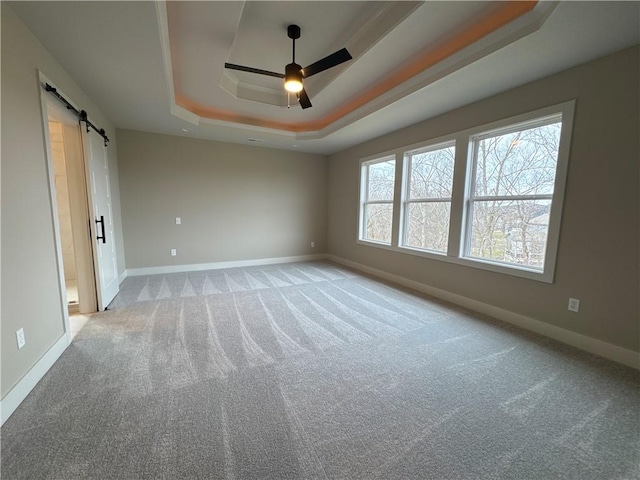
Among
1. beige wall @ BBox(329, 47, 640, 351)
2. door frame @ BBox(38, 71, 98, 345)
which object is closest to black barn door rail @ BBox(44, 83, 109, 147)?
door frame @ BBox(38, 71, 98, 345)

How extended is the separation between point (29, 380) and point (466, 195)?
447 cm

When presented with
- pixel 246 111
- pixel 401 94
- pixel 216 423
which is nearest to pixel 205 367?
pixel 216 423

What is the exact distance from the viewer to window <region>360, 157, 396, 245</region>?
15.4 feet

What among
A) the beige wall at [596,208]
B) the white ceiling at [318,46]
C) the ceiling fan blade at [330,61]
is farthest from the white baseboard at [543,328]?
the ceiling fan blade at [330,61]

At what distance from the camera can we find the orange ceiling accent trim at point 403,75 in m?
2.07

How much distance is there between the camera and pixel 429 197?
155 inches

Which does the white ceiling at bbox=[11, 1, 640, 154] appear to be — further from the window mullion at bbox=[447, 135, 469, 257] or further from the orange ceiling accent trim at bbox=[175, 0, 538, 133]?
the window mullion at bbox=[447, 135, 469, 257]

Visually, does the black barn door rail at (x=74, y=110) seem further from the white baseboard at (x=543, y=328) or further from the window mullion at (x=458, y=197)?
the white baseboard at (x=543, y=328)

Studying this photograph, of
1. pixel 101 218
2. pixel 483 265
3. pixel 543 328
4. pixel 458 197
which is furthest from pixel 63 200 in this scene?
pixel 543 328

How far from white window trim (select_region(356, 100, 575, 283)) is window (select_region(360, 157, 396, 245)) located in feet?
0.40

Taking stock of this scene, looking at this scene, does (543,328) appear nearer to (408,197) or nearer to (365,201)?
(408,197)

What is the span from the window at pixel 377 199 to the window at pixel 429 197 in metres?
0.38

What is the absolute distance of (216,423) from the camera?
5.07ft

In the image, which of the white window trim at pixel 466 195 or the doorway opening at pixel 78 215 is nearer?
the white window trim at pixel 466 195
